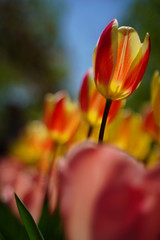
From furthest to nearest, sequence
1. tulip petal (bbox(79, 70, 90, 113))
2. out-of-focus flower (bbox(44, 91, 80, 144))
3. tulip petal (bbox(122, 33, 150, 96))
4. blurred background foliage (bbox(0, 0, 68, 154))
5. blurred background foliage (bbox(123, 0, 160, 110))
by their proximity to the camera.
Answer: blurred background foliage (bbox(0, 0, 68, 154)) → blurred background foliage (bbox(123, 0, 160, 110)) → out-of-focus flower (bbox(44, 91, 80, 144)) → tulip petal (bbox(79, 70, 90, 113)) → tulip petal (bbox(122, 33, 150, 96))

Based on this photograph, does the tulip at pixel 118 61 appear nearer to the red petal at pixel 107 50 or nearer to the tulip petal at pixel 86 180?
the red petal at pixel 107 50

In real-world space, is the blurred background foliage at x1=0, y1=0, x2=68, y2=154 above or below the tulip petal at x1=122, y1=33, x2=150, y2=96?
below

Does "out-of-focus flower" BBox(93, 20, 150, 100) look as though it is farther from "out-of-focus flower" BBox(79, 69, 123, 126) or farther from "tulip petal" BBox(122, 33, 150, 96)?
"out-of-focus flower" BBox(79, 69, 123, 126)

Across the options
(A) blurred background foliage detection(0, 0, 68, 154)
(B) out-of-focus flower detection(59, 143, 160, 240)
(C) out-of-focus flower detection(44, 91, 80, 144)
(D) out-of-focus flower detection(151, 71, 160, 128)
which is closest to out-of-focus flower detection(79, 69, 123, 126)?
(D) out-of-focus flower detection(151, 71, 160, 128)

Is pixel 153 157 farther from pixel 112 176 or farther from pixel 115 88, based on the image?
pixel 112 176

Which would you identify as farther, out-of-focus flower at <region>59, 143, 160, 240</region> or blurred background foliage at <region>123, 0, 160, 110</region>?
blurred background foliage at <region>123, 0, 160, 110</region>

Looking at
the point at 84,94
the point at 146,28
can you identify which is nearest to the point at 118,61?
the point at 84,94
